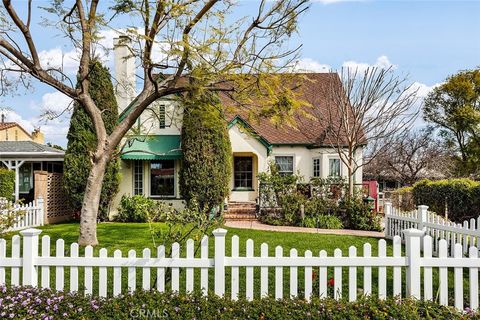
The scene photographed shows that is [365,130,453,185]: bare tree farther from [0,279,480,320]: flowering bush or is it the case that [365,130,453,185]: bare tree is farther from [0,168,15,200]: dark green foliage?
[0,279,480,320]: flowering bush

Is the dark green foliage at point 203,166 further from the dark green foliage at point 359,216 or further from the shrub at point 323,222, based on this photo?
the dark green foliage at point 359,216

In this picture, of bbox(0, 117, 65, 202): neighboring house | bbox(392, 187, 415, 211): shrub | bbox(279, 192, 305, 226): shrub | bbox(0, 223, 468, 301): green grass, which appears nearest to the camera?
bbox(0, 223, 468, 301): green grass

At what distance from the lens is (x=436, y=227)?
30.6 ft

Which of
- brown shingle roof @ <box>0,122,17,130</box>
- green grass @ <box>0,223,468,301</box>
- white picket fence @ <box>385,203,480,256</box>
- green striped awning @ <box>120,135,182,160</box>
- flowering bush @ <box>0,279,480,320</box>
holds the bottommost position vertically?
green grass @ <box>0,223,468,301</box>

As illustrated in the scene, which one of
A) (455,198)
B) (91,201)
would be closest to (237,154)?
(455,198)

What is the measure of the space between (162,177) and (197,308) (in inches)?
547

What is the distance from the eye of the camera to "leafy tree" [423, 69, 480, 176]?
30.9 metres

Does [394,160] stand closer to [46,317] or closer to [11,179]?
[11,179]

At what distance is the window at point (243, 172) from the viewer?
19.7m

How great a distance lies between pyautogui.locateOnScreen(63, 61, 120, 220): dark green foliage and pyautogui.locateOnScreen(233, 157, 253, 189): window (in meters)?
5.63

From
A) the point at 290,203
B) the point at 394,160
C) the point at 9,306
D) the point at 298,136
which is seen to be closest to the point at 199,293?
the point at 9,306

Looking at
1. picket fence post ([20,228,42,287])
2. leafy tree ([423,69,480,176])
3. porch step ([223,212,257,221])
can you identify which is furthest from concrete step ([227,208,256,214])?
leafy tree ([423,69,480,176])

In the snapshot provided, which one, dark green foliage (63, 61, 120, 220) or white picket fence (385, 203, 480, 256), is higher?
dark green foliage (63, 61, 120, 220)

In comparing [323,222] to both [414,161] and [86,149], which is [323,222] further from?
[414,161]
